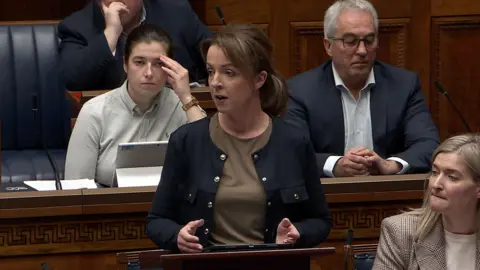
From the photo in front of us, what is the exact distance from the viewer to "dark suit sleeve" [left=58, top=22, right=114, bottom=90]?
4219 millimetres

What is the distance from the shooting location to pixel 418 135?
376cm

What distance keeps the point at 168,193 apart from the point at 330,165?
107 centimetres

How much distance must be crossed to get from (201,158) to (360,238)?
81 centimetres

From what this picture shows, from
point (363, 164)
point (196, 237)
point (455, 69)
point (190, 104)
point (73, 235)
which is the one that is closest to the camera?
point (196, 237)

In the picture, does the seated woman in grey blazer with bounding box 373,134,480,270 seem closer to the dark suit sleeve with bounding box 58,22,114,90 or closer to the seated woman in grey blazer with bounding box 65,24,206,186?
the seated woman in grey blazer with bounding box 65,24,206,186

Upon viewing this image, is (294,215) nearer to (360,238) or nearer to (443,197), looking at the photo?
(443,197)

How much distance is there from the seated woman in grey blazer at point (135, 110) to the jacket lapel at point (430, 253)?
3.69ft

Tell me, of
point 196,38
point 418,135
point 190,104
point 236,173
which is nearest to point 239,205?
point 236,173

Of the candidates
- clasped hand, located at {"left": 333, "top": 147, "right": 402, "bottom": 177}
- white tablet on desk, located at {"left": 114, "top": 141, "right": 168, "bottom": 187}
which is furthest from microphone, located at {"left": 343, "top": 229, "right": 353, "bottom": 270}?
white tablet on desk, located at {"left": 114, "top": 141, "right": 168, "bottom": 187}

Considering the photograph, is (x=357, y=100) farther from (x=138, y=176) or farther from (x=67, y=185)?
(x=67, y=185)

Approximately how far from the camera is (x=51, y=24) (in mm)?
4887

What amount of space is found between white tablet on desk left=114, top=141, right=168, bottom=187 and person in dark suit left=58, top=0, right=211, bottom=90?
871mm

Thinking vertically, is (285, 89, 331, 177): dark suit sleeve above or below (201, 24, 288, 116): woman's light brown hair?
below

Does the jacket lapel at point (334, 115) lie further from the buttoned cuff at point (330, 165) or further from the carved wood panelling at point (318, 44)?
the carved wood panelling at point (318, 44)
